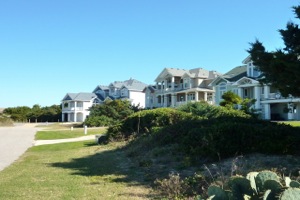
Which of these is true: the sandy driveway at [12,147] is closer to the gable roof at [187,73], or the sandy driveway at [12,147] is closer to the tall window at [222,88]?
the tall window at [222,88]

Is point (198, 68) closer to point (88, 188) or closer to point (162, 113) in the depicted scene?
point (162, 113)

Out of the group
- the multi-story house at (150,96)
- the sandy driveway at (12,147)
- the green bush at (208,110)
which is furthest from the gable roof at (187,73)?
the green bush at (208,110)

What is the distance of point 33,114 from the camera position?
7950 cm

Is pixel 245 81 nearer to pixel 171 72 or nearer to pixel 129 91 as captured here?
pixel 171 72

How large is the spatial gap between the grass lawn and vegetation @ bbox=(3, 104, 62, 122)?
69974mm

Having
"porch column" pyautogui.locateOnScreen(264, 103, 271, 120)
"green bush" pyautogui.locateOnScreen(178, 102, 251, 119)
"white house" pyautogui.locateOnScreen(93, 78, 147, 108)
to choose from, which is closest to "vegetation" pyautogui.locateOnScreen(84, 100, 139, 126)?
"porch column" pyautogui.locateOnScreen(264, 103, 271, 120)

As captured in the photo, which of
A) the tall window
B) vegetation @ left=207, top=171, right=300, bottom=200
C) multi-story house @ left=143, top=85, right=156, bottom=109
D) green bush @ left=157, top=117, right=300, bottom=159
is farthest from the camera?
multi-story house @ left=143, top=85, right=156, bottom=109

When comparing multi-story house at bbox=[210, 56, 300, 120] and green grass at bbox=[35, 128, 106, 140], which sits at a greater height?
multi-story house at bbox=[210, 56, 300, 120]

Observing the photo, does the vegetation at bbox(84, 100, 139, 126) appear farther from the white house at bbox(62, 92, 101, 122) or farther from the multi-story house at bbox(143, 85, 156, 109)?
the white house at bbox(62, 92, 101, 122)

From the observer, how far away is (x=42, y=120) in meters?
79.8

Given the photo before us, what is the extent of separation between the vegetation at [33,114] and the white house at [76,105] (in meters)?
2.07

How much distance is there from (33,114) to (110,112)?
35443mm

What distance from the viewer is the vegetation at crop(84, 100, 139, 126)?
1885 inches

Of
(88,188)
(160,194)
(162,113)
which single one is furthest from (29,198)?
(162,113)
